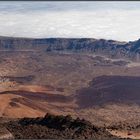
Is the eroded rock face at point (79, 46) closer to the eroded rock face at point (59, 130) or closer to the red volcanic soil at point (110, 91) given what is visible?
the red volcanic soil at point (110, 91)

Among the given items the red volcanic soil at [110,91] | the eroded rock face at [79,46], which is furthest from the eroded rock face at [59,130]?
the eroded rock face at [79,46]

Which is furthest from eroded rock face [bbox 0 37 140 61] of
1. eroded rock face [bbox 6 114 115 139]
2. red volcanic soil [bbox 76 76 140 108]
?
eroded rock face [bbox 6 114 115 139]

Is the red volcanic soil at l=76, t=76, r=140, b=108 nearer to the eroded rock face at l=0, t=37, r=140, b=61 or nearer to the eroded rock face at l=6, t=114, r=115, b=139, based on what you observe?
the eroded rock face at l=6, t=114, r=115, b=139

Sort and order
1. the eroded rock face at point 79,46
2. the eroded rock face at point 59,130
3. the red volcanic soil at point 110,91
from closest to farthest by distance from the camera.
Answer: the eroded rock face at point 59,130 < the red volcanic soil at point 110,91 < the eroded rock face at point 79,46

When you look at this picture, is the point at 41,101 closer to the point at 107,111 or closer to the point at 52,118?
the point at 107,111

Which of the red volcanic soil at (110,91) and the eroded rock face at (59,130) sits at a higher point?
the eroded rock face at (59,130)

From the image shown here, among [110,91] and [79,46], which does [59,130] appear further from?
[79,46]
